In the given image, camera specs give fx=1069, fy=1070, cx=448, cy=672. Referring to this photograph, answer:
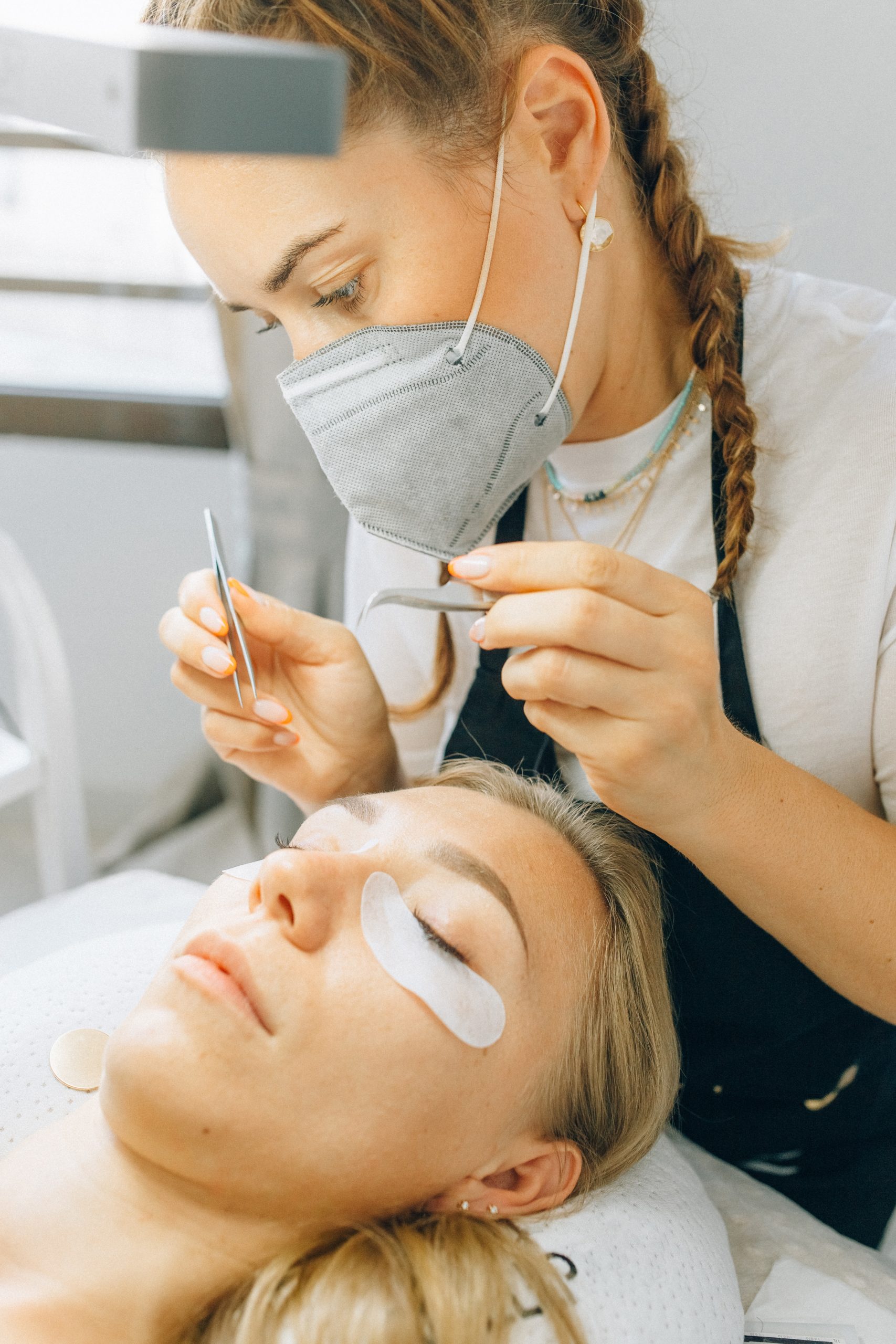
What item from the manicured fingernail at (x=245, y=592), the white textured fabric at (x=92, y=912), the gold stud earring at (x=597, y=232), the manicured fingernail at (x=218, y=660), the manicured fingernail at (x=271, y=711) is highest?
the gold stud earring at (x=597, y=232)

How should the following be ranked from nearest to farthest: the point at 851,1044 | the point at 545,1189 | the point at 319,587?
1. the point at 545,1189
2. the point at 851,1044
3. the point at 319,587

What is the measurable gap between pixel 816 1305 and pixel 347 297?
45.9 inches

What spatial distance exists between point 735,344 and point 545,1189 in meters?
0.95

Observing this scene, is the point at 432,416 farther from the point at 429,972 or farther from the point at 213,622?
the point at 429,972

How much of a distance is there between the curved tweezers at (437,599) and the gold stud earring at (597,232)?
1.20 ft

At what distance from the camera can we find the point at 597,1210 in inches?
43.7

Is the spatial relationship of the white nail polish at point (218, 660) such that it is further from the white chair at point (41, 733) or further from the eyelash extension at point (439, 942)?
the white chair at point (41, 733)

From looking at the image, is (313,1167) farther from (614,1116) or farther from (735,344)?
(735,344)

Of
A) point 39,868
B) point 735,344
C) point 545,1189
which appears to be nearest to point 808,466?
point 735,344

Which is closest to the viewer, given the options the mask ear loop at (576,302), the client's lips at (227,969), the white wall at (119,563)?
the client's lips at (227,969)

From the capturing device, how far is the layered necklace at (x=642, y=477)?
1275 millimetres

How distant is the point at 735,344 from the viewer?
123cm

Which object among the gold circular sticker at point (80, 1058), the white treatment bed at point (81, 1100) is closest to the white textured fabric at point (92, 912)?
the white treatment bed at point (81, 1100)

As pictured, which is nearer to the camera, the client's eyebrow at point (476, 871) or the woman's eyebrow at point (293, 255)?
the woman's eyebrow at point (293, 255)
